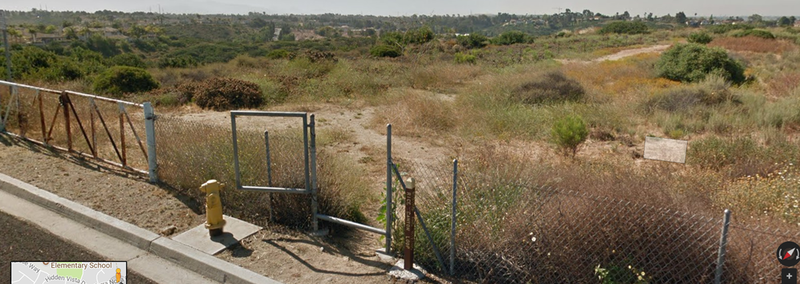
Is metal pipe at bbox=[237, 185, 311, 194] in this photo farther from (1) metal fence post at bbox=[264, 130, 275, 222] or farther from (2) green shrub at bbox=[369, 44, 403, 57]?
(2) green shrub at bbox=[369, 44, 403, 57]

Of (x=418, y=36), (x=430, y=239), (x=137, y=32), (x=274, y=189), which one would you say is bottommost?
(x=430, y=239)

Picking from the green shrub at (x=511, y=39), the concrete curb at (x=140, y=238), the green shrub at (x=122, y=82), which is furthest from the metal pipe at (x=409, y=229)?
the green shrub at (x=511, y=39)

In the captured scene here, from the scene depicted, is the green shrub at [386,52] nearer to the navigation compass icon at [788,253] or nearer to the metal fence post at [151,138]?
the metal fence post at [151,138]

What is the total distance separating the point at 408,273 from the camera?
16.8 ft

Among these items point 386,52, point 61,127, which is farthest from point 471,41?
point 61,127

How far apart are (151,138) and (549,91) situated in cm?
1091

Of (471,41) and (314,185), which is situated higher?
(471,41)

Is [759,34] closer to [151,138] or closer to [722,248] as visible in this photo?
[722,248]

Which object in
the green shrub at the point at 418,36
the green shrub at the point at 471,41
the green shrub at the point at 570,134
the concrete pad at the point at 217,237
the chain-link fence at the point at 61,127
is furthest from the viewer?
the green shrub at the point at 471,41

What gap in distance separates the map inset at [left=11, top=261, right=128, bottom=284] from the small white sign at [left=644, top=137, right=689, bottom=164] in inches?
305

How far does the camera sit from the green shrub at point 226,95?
15.7 metres

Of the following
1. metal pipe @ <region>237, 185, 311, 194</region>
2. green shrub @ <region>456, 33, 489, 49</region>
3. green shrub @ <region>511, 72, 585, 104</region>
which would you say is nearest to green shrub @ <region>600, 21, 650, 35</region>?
green shrub @ <region>456, 33, 489, 49</region>

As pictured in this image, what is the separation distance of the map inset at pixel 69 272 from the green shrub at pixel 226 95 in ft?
34.6

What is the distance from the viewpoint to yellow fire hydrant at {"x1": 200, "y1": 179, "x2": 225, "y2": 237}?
5797 mm
